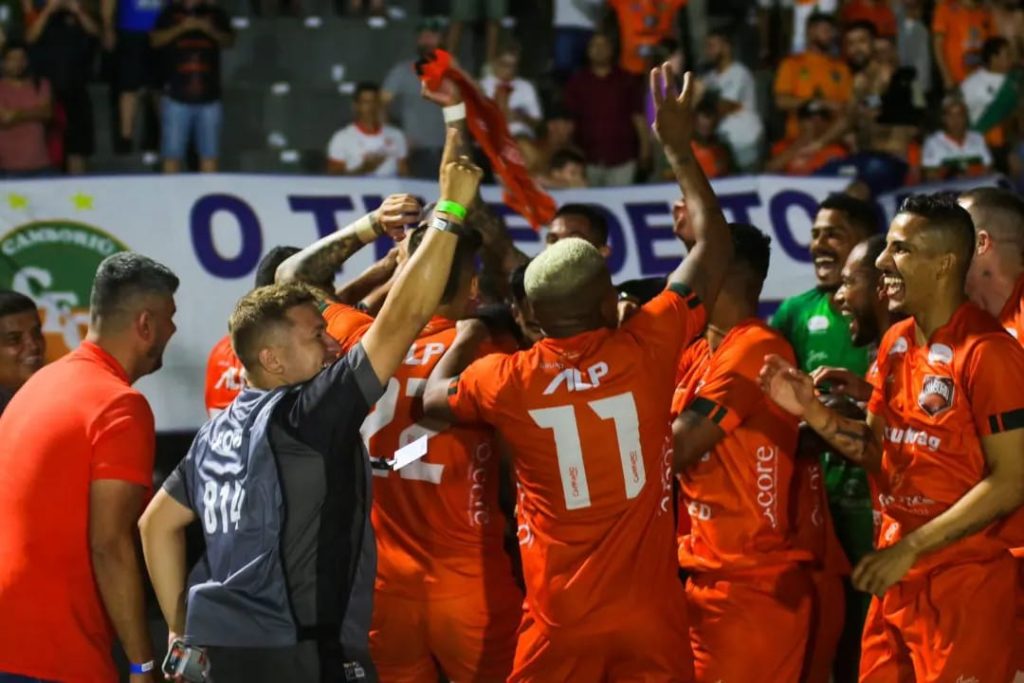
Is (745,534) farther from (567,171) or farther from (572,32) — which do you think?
(572,32)

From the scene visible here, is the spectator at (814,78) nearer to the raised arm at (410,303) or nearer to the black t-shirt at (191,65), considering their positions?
the black t-shirt at (191,65)

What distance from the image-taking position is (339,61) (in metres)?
15.5

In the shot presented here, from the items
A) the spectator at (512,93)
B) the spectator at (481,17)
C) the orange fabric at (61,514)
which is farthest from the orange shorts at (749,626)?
the spectator at (481,17)

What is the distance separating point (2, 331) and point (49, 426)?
61.4 inches

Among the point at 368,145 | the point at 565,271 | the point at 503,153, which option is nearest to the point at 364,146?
the point at 368,145

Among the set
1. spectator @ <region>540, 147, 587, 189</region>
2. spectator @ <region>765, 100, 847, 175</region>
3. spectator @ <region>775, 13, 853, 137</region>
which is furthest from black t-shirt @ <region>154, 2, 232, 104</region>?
spectator @ <region>775, 13, 853, 137</region>

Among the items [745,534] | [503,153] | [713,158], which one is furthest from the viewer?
[713,158]

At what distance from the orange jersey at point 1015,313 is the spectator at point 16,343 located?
4028 mm

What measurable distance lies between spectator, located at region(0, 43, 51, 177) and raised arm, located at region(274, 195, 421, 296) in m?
6.96

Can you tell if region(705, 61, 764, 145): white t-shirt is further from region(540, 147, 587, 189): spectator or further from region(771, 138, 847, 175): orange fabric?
region(540, 147, 587, 189): spectator

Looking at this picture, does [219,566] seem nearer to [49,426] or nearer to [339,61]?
[49,426]

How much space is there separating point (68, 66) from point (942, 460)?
1008 cm

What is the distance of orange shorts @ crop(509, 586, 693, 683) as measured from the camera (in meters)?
5.29

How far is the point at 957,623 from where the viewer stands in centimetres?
528
